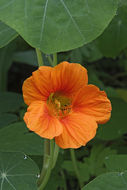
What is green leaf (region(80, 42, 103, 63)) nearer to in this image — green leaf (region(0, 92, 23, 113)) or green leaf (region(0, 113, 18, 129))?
green leaf (region(0, 92, 23, 113))

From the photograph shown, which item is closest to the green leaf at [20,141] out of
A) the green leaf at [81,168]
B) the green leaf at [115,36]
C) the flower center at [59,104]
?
the flower center at [59,104]

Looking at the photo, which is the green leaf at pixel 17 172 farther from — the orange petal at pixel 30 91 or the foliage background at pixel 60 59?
the orange petal at pixel 30 91

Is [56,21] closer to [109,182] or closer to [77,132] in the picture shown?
[77,132]

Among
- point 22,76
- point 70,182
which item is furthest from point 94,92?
point 22,76

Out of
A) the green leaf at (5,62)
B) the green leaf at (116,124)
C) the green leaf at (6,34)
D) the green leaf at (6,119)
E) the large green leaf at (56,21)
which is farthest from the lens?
the green leaf at (5,62)

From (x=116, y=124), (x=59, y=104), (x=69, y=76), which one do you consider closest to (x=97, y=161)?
(x=116, y=124)

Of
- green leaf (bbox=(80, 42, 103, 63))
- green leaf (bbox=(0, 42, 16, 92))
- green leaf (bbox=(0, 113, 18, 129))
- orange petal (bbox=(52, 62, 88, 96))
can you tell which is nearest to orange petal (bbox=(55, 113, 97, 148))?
orange petal (bbox=(52, 62, 88, 96))

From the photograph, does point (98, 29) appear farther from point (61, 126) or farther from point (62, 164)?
point (62, 164)
